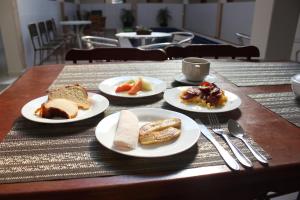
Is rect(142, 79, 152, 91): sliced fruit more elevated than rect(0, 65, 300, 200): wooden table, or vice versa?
rect(142, 79, 152, 91): sliced fruit

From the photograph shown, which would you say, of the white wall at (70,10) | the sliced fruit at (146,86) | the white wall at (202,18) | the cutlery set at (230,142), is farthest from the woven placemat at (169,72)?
the white wall at (70,10)

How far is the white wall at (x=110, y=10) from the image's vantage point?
9273mm

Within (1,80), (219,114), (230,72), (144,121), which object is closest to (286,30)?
(230,72)

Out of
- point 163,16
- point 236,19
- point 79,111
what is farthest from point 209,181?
point 163,16

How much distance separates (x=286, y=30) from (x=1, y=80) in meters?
3.81

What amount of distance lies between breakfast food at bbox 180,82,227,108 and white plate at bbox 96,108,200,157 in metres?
0.14

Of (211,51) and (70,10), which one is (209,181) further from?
(70,10)

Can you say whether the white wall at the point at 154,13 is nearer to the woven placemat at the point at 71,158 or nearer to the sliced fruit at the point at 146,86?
the sliced fruit at the point at 146,86

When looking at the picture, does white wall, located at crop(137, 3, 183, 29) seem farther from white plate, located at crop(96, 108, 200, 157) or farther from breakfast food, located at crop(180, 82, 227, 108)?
white plate, located at crop(96, 108, 200, 157)

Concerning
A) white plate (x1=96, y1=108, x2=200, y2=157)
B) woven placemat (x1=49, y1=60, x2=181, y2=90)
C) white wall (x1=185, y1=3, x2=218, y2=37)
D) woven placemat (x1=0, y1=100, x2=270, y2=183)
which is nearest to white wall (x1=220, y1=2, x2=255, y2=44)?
white wall (x1=185, y1=3, x2=218, y2=37)

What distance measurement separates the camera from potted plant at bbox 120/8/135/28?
29.9 feet

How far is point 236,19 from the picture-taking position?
212 inches

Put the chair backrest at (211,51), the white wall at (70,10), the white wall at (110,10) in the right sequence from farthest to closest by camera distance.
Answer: the white wall at (110,10)
the white wall at (70,10)
the chair backrest at (211,51)

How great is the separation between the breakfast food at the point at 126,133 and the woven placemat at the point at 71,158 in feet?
0.08
